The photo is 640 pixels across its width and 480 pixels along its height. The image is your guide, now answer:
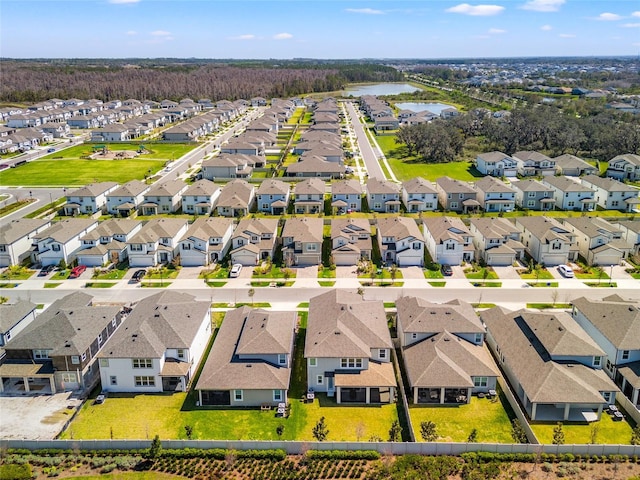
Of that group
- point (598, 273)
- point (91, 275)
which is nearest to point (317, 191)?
point (91, 275)

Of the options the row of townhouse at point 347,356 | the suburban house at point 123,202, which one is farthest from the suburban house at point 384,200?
the row of townhouse at point 347,356

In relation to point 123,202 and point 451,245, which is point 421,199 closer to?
point 451,245

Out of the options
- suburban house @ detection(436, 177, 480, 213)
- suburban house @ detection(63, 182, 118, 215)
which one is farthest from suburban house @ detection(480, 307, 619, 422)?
suburban house @ detection(63, 182, 118, 215)

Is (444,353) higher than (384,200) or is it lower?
lower

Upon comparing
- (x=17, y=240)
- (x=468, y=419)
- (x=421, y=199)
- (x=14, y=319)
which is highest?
(x=421, y=199)

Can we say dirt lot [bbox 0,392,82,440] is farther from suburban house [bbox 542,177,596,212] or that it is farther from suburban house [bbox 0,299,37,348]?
suburban house [bbox 542,177,596,212]

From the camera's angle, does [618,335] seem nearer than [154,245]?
Yes

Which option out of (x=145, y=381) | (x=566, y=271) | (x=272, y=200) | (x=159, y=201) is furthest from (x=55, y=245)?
(x=566, y=271)

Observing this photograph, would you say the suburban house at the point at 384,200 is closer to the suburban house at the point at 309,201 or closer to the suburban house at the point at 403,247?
the suburban house at the point at 309,201
